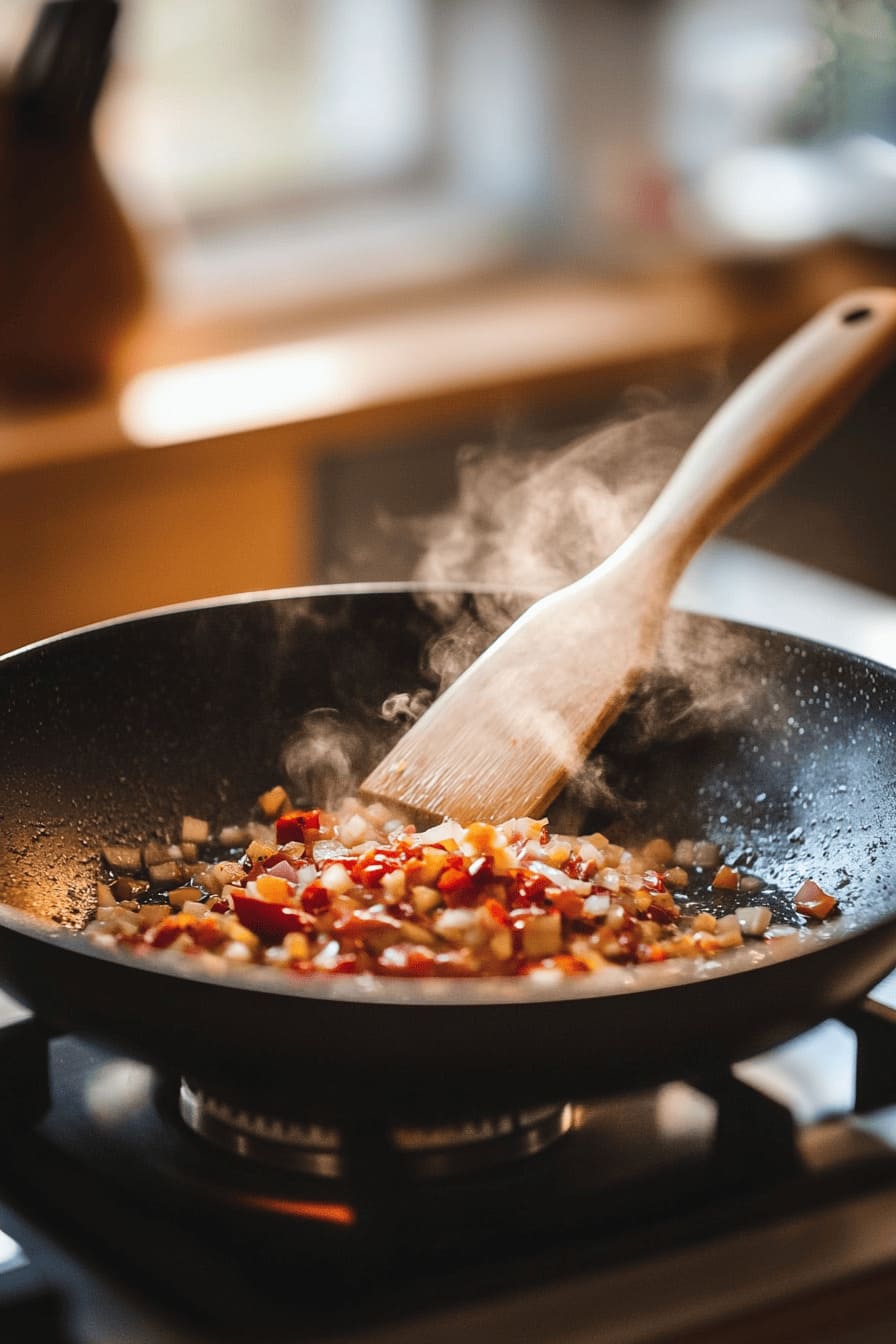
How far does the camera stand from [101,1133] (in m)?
0.83

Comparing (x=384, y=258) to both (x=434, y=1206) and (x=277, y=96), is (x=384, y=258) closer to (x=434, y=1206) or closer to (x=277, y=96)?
(x=277, y=96)

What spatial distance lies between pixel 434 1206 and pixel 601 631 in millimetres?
492

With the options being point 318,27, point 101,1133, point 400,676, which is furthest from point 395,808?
point 318,27

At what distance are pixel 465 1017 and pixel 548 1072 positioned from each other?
0.19 feet

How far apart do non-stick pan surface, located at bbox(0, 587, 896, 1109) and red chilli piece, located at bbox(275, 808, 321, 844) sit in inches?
4.1

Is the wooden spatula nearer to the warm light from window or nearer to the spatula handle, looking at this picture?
the spatula handle

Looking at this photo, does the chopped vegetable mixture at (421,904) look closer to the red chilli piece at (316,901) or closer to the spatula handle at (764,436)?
the red chilli piece at (316,901)

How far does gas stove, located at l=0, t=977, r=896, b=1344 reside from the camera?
26.7 inches

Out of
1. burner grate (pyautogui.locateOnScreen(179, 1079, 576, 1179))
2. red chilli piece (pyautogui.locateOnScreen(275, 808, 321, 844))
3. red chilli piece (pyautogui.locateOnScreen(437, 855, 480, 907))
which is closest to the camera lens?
burner grate (pyautogui.locateOnScreen(179, 1079, 576, 1179))


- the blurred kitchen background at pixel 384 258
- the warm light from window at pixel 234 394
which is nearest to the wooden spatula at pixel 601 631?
the blurred kitchen background at pixel 384 258

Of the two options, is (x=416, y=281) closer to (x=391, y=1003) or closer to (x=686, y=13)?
(x=686, y=13)

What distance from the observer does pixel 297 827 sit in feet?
3.48

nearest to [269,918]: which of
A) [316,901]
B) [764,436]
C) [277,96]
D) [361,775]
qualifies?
[316,901]

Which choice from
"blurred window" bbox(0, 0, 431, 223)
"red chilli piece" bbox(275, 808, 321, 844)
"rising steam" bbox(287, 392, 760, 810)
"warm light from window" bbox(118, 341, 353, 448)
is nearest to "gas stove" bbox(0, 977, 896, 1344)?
"red chilli piece" bbox(275, 808, 321, 844)
